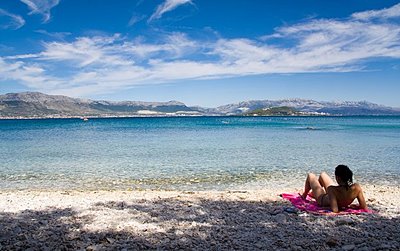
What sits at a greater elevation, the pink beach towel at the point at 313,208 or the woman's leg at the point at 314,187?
the woman's leg at the point at 314,187

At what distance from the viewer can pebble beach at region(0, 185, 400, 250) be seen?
777 centimetres

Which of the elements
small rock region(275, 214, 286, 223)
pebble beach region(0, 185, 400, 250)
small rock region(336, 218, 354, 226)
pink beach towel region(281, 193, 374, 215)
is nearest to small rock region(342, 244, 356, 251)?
pebble beach region(0, 185, 400, 250)

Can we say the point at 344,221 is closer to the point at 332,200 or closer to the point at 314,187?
the point at 332,200

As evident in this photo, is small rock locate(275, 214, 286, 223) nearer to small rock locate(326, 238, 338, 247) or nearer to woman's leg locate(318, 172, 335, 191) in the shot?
small rock locate(326, 238, 338, 247)

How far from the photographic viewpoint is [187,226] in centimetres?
914

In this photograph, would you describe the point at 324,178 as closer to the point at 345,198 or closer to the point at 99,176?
the point at 345,198

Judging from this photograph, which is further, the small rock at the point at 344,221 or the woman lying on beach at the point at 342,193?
the woman lying on beach at the point at 342,193

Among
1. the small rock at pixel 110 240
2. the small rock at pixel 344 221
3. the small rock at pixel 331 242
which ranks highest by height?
the small rock at pixel 110 240

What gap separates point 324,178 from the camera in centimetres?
1167

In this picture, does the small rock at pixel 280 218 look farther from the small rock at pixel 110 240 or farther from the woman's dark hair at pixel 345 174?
the small rock at pixel 110 240

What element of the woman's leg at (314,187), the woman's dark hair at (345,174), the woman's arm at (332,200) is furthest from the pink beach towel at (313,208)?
the woman's dark hair at (345,174)

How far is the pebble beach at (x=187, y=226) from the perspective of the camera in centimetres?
777

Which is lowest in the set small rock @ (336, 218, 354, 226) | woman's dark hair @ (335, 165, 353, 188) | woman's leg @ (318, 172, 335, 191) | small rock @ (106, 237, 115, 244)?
small rock @ (336, 218, 354, 226)

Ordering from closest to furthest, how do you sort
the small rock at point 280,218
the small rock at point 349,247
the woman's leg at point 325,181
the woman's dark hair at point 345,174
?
the small rock at point 349,247 → the small rock at point 280,218 → the woman's dark hair at point 345,174 → the woman's leg at point 325,181
